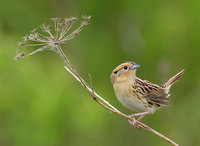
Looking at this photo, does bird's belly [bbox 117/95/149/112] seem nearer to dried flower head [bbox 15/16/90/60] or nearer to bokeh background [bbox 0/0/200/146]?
dried flower head [bbox 15/16/90/60]

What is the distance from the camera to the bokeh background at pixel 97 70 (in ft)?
21.0

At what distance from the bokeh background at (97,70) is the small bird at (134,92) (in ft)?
4.42

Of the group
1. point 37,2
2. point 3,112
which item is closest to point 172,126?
point 3,112

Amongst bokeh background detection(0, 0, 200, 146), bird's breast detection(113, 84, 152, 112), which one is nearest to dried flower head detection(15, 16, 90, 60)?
bird's breast detection(113, 84, 152, 112)

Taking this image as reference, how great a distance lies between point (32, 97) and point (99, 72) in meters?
1.52

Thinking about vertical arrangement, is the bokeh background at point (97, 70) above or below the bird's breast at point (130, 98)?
above

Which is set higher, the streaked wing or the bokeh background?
the bokeh background

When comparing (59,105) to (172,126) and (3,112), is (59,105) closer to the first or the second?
(3,112)

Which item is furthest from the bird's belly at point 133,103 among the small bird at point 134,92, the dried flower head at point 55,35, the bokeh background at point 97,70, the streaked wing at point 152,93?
the bokeh background at point 97,70

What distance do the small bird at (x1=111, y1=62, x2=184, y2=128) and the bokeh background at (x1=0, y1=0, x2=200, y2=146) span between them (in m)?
1.35

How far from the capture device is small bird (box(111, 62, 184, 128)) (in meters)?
4.96

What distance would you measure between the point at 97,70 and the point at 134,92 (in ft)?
8.69

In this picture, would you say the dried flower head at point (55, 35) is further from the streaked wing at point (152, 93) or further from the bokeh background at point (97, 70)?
the bokeh background at point (97, 70)

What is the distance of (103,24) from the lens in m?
7.64
